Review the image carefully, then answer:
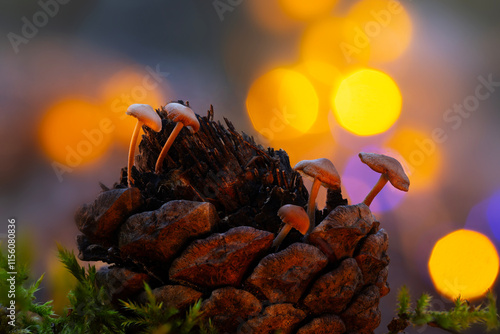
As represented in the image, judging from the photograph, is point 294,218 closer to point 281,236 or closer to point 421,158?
point 281,236

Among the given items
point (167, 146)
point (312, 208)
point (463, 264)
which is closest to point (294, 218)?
point (312, 208)

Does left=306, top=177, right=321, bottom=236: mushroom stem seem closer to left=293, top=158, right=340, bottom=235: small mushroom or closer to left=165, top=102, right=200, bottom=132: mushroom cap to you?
left=293, top=158, right=340, bottom=235: small mushroom

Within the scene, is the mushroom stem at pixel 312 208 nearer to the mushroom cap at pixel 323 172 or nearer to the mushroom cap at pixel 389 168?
the mushroom cap at pixel 323 172

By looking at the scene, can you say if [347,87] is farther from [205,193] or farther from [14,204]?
[14,204]

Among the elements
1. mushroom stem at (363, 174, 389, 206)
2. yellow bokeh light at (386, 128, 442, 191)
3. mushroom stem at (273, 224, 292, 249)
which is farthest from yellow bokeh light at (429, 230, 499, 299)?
mushroom stem at (273, 224, 292, 249)

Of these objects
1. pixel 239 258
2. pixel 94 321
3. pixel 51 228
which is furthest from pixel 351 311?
pixel 51 228

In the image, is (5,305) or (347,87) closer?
(5,305)

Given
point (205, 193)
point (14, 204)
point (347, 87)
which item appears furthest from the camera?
point (347, 87)
